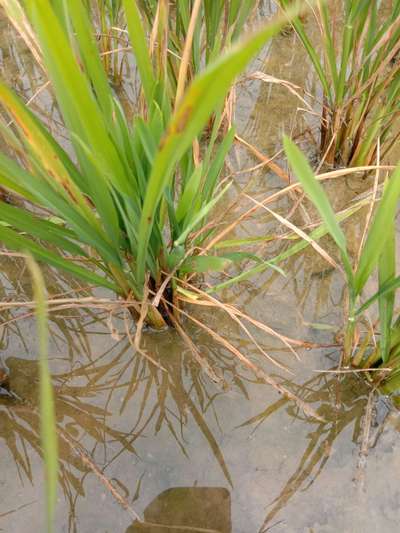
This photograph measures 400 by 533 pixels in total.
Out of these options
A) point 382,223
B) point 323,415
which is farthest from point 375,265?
point 323,415

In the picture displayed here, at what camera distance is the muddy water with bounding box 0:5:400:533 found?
764mm

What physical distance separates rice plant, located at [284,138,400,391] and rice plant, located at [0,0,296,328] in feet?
0.44

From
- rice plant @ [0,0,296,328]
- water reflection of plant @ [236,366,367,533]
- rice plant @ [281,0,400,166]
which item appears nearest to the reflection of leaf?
water reflection of plant @ [236,366,367,533]

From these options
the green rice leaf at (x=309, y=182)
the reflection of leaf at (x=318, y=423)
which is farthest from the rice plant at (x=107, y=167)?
the reflection of leaf at (x=318, y=423)

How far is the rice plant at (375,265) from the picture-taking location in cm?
54

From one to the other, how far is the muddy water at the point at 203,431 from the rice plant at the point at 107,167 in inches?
5.4

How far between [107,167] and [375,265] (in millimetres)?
363

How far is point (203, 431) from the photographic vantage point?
0.83m

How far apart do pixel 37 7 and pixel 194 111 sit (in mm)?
165

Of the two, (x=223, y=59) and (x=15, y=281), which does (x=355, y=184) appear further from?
(x=223, y=59)

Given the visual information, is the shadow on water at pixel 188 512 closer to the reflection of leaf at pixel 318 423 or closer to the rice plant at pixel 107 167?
the reflection of leaf at pixel 318 423

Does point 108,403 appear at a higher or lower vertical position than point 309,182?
lower

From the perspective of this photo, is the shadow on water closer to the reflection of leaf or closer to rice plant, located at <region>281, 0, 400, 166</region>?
the reflection of leaf

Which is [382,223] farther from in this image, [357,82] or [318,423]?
[357,82]
